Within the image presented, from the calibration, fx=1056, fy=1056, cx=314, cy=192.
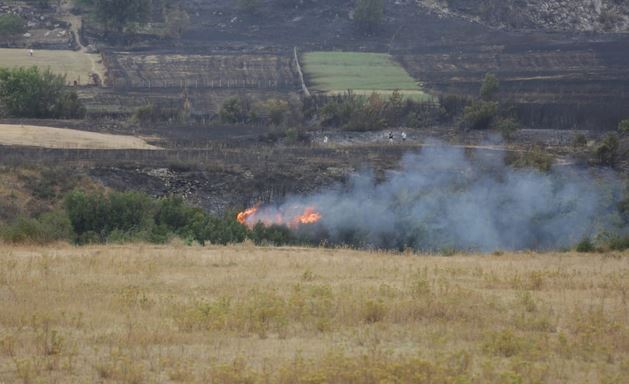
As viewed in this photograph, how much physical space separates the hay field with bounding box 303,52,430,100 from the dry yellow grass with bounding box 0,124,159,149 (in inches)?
1072

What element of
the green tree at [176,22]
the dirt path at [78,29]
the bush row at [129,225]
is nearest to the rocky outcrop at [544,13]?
the green tree at [176,22]

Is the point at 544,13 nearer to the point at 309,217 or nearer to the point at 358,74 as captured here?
the point at 358,74

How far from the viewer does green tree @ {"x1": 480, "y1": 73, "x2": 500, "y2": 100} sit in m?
78.3

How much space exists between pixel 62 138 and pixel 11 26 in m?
44.6

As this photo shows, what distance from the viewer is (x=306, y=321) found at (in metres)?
17.5

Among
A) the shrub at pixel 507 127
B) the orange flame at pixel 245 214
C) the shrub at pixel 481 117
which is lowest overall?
the shrub at pixel 481 117

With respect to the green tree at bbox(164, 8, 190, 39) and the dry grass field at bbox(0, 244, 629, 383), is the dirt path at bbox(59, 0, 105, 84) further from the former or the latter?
the dry grass field at bbox(0, 244, 629, 383)

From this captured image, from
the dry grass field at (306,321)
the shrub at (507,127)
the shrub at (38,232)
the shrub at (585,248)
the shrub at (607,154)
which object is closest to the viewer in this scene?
the dry grass field at (306,321)

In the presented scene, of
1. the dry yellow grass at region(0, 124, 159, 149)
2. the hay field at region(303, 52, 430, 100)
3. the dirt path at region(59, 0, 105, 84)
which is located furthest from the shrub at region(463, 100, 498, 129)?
the dirt path at region(59, 0, 105, 84)

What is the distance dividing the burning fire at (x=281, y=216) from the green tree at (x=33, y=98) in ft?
96.3

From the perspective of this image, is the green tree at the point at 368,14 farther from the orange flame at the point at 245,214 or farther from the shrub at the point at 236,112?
the orange flame at the point at 245,214

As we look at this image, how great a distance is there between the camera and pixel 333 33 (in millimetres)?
106750

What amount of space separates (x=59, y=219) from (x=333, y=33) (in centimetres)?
7569

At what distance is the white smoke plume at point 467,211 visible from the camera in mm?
39125
